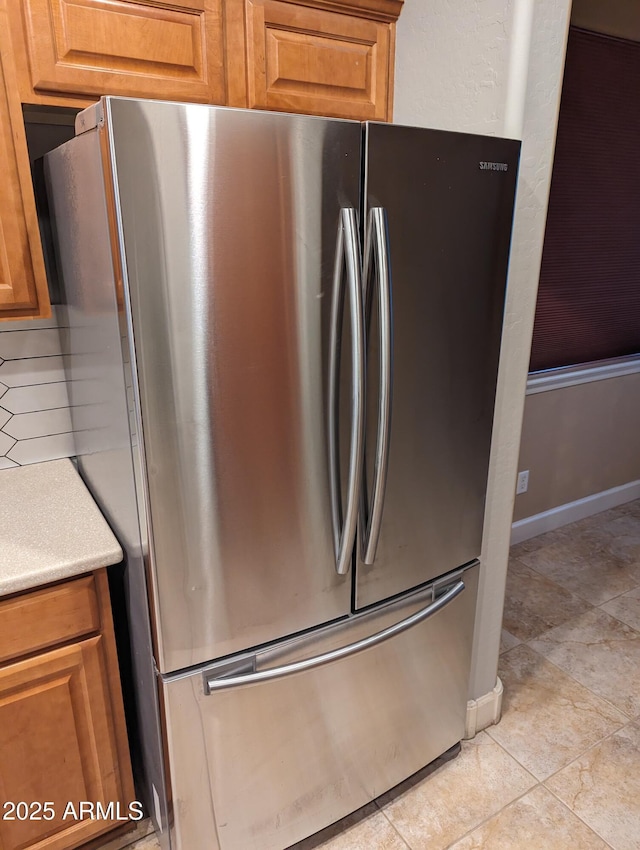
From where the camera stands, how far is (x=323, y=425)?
1.27 m

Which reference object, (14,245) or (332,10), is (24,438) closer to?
(14,245)

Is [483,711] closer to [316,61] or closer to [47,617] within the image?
[47,617]

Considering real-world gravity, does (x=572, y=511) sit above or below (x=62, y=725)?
below

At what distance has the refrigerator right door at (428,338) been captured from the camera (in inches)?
48.6

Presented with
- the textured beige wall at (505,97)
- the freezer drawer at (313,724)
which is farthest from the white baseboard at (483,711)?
the textured beige wall at (505,97)

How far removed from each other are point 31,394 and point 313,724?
3.79 ft

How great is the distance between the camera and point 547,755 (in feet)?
6.34

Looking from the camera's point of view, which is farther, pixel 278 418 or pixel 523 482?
pixel 523 482

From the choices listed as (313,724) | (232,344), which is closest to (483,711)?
→ (313,724)

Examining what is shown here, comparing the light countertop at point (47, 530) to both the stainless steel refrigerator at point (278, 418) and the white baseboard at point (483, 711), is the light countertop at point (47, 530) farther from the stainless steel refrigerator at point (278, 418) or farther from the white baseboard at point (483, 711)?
the white baseboard at point (483, 711)

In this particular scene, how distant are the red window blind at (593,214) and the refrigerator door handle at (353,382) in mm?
1949

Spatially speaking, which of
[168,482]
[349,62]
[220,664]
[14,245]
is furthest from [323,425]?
[349,62]

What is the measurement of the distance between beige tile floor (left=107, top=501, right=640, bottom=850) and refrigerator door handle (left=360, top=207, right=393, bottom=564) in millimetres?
847

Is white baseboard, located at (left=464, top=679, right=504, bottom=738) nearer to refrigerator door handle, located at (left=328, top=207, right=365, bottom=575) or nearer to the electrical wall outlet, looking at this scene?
refrigerator door handle, located at (left=328, top=207, right=365, bottom=575)
